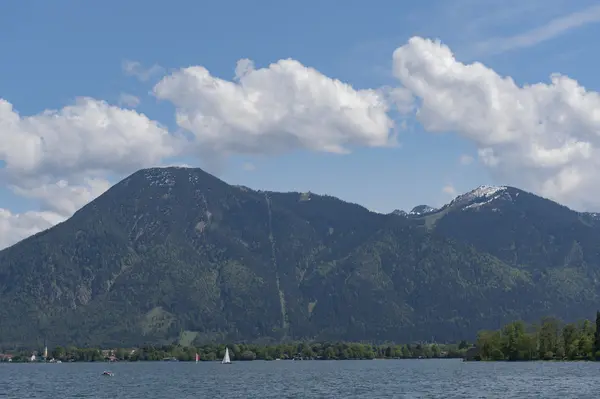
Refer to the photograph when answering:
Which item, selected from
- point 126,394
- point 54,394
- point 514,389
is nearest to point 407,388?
point 514,389

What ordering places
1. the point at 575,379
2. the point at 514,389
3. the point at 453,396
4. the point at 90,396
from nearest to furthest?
the point at 453,396
the point at 514,389
the point at 90,396
the point at 575,379

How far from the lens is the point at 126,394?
190875 millimetres

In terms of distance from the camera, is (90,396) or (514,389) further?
(90,396)

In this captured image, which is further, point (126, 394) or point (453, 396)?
point (126, 394)

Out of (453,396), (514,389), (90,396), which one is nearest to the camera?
(453,396)

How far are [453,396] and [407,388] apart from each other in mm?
31810

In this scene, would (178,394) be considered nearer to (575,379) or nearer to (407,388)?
(407,388)

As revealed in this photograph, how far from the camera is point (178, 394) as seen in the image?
188m

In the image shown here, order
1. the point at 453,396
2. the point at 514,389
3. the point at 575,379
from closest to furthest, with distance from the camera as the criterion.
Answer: the point at 453,396
the point at 514,389
the point at 575,379

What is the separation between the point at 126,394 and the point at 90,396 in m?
8.32

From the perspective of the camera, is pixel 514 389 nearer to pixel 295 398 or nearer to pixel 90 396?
pixel 295 398

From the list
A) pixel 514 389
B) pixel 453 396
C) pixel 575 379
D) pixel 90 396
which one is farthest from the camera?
pixel 575 379

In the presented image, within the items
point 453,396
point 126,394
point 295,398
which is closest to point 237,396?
point 295,398

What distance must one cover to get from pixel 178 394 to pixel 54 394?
30.7 metres
